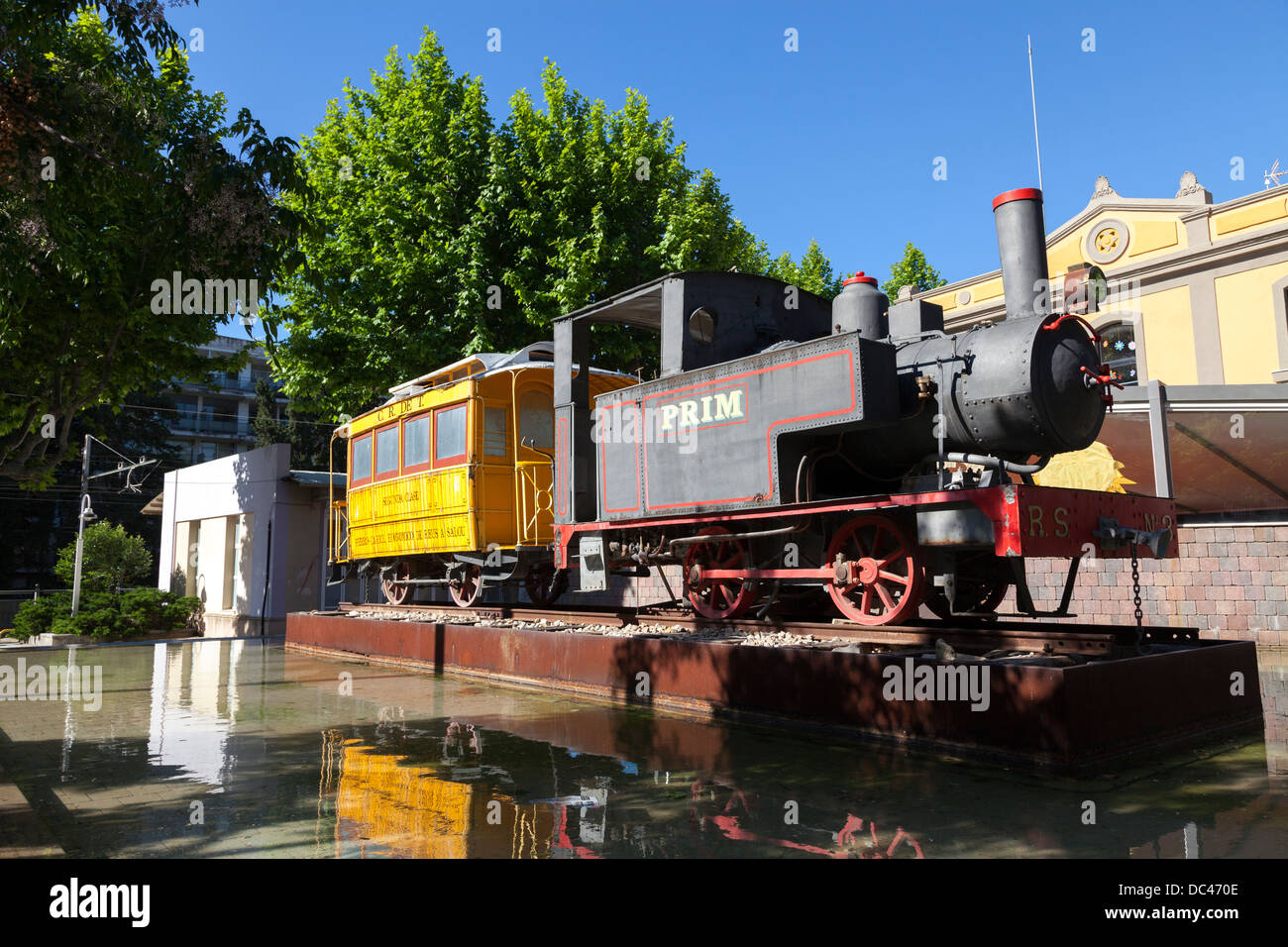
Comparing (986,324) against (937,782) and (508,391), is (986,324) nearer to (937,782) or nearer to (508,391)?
(937,782)

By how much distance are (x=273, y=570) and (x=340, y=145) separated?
928 centimetres

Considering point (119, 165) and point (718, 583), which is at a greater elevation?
point (119, 165)

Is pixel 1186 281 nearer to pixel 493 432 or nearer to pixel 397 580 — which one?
pixel 493 432

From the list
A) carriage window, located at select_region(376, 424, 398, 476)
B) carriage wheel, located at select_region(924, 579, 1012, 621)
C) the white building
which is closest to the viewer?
carriage wheel, located at select_region(924, 579, 1012, 621)

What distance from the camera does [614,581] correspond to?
56.8 feet

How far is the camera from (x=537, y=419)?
11430mm

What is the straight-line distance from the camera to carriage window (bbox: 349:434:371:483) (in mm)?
13734

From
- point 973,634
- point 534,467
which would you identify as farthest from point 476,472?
point 973,634

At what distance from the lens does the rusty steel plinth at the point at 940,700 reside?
15.9 ft

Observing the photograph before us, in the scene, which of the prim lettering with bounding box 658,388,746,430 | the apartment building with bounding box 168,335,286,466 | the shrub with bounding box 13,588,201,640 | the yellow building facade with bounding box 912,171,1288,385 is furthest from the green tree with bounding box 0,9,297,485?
the apartment building with bounding box 168,335,286,466

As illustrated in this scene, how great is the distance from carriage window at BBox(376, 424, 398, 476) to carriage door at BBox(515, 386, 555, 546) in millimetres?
2557

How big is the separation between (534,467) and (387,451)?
307cm

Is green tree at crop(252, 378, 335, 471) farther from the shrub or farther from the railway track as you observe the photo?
the railway track

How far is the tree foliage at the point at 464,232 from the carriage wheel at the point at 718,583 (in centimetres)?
888
